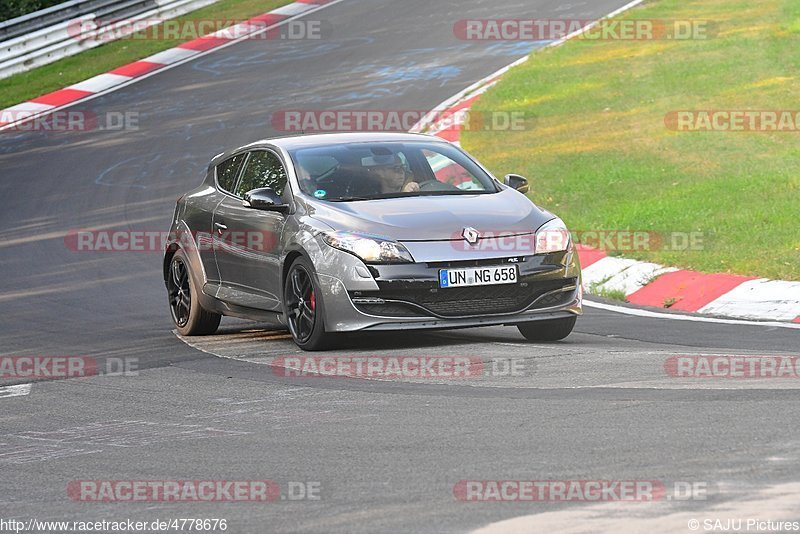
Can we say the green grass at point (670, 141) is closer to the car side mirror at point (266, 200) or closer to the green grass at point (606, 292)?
the green grass at point (606, 292)

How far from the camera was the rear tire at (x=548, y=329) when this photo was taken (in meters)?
10.3

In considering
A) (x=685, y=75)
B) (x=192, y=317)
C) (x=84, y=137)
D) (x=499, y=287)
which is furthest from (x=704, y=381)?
(x=84, y=137)

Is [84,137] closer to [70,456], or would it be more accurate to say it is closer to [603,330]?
[603,330]

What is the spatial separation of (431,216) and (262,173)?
194cm

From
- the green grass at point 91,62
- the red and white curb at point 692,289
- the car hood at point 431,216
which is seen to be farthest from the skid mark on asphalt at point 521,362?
the green grass at point 91,62

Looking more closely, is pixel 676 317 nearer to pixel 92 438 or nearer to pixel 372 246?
pixel 372 246

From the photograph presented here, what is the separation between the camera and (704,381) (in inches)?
317

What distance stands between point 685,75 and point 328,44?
8.93 meters

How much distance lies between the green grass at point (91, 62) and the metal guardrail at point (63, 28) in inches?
8.8

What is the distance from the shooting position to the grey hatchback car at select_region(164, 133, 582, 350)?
31.7ft

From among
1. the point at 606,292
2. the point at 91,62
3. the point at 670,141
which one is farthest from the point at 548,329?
the point at 91,62

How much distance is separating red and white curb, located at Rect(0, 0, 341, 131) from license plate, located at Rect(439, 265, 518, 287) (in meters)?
17.4

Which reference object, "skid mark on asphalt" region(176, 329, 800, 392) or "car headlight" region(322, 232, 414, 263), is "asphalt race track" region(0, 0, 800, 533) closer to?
"skid mark on asphalt" region(176, 329, 800, 392)

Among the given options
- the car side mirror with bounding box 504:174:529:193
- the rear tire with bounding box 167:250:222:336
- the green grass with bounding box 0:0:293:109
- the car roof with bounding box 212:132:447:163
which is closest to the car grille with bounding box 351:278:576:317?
the car side mirror with bounding box 504:174:529:193
